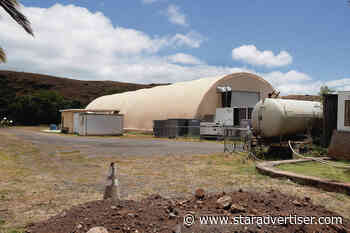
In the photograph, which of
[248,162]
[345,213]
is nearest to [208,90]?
[248,162]

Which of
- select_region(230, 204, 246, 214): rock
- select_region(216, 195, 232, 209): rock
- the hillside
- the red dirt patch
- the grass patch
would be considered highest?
the hillside

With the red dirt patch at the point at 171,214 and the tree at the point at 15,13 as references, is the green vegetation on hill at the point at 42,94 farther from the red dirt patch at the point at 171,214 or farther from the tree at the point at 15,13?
the red dirt patch at the point at 171,214

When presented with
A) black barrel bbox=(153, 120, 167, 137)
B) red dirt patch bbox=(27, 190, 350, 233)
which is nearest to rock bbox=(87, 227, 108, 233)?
red dirt patch bbox=(27, 190, 350, 233)

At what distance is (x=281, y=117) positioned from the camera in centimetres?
Answer: 1326

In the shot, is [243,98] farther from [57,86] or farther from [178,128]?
[57,86]

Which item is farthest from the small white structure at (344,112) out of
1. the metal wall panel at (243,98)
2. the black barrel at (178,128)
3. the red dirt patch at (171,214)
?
the metal wall panel at (243,98)

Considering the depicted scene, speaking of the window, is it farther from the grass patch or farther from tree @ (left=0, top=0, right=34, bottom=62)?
tree @ (left=0, top=0, right=34, bottom=62)

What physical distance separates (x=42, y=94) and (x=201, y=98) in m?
43.5

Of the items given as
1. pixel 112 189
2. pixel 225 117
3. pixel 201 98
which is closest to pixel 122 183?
pixel 112 189

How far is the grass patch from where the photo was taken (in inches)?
307

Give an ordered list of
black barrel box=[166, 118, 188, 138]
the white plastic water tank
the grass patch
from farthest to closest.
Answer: black barrel box=[166, 118, 188, 138], the white plastic water tank, the grass patch

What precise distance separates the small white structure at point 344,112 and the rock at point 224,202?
8580 millimetres

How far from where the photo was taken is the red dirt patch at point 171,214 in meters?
3.65

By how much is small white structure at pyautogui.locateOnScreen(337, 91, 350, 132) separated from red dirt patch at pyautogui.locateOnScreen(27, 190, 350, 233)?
25.0 ft
